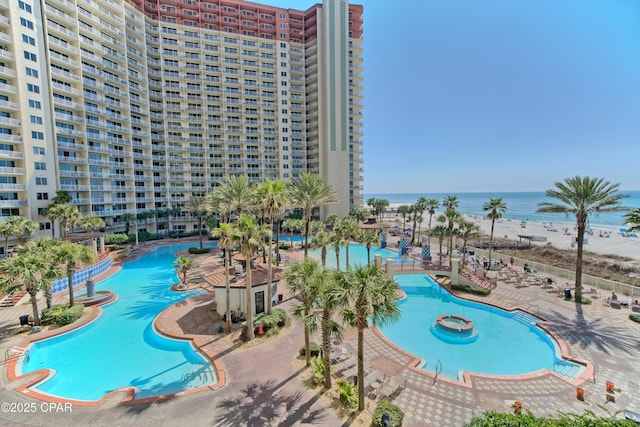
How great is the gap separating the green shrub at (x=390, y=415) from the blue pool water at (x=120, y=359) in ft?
28.4

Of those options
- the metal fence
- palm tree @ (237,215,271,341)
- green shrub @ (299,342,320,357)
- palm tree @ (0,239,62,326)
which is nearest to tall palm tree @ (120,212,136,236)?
palm tree @ (0,239,62,326)

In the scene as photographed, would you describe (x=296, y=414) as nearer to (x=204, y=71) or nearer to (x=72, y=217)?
(x=72, y=217)

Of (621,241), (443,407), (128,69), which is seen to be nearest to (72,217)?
(128,69)

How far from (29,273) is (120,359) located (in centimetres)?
881

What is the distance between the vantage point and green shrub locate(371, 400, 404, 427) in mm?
11188

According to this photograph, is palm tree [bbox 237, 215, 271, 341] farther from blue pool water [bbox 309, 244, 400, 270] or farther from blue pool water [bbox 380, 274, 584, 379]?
blue pool water [bbox 309, 244, 400, 270]

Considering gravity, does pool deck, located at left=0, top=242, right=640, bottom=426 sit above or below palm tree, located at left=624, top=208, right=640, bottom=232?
below

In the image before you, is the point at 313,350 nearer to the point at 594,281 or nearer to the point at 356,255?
the point at 594,281

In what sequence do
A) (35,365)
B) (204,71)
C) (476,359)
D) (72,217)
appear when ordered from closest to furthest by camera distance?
(35,365) < (476,359) < (72,217) < (204,71)

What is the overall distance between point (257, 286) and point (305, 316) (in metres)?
9.19

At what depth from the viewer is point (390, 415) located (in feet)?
37.0

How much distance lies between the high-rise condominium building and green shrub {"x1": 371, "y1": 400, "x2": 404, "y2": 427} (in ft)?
183

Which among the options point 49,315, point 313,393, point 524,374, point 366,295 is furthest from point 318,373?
point 49,315

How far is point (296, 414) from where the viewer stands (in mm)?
12227
